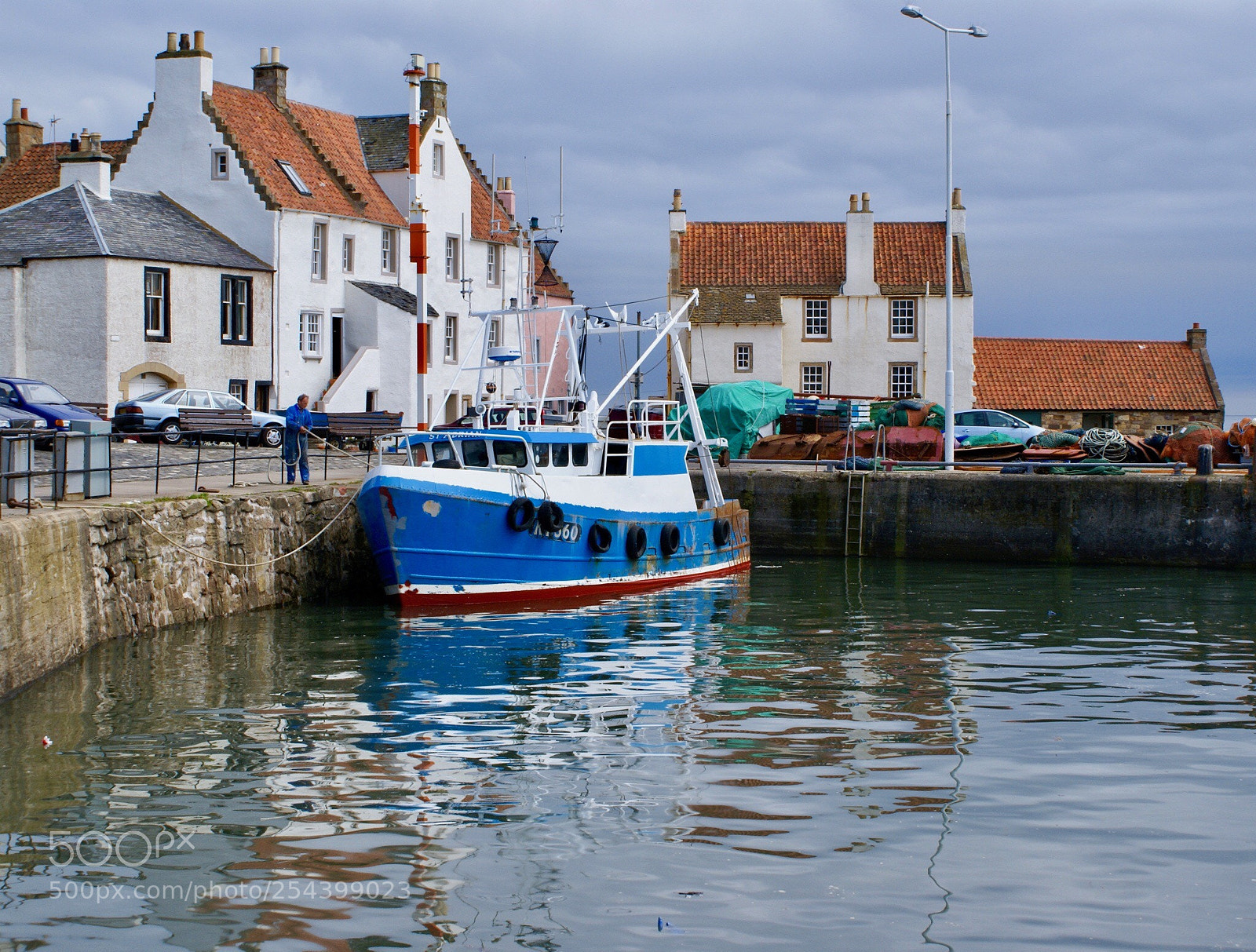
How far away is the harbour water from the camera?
710 centimetres

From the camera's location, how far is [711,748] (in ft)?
35.1

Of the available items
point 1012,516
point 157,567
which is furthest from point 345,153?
point 157,567

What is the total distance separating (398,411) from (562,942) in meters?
33.9

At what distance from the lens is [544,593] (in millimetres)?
19781

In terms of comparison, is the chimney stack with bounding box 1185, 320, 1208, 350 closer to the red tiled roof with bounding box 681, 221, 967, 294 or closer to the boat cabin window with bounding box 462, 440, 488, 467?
the red tiled roof with bounding box 681, 221, 967, 294

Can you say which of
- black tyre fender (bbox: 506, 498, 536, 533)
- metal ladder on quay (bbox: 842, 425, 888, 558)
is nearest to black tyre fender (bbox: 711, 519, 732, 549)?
metal ladder on quay (bbox: 842, 425, 888, 558)

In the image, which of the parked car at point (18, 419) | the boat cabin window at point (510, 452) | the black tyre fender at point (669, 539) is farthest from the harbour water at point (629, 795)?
the parked car at point (18, 419)

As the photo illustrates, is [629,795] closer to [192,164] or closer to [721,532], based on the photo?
[721,532]

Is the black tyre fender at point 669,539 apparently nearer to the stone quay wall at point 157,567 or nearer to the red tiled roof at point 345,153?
the stone quay wall at point 157,567

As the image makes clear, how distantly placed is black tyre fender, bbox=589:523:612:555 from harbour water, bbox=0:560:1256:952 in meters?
3.88

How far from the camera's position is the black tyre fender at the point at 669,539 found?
72.8ft

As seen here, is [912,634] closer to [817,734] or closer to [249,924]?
[817,734]

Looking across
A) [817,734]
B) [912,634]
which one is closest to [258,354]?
[912,634]

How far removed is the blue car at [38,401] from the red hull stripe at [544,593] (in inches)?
446
